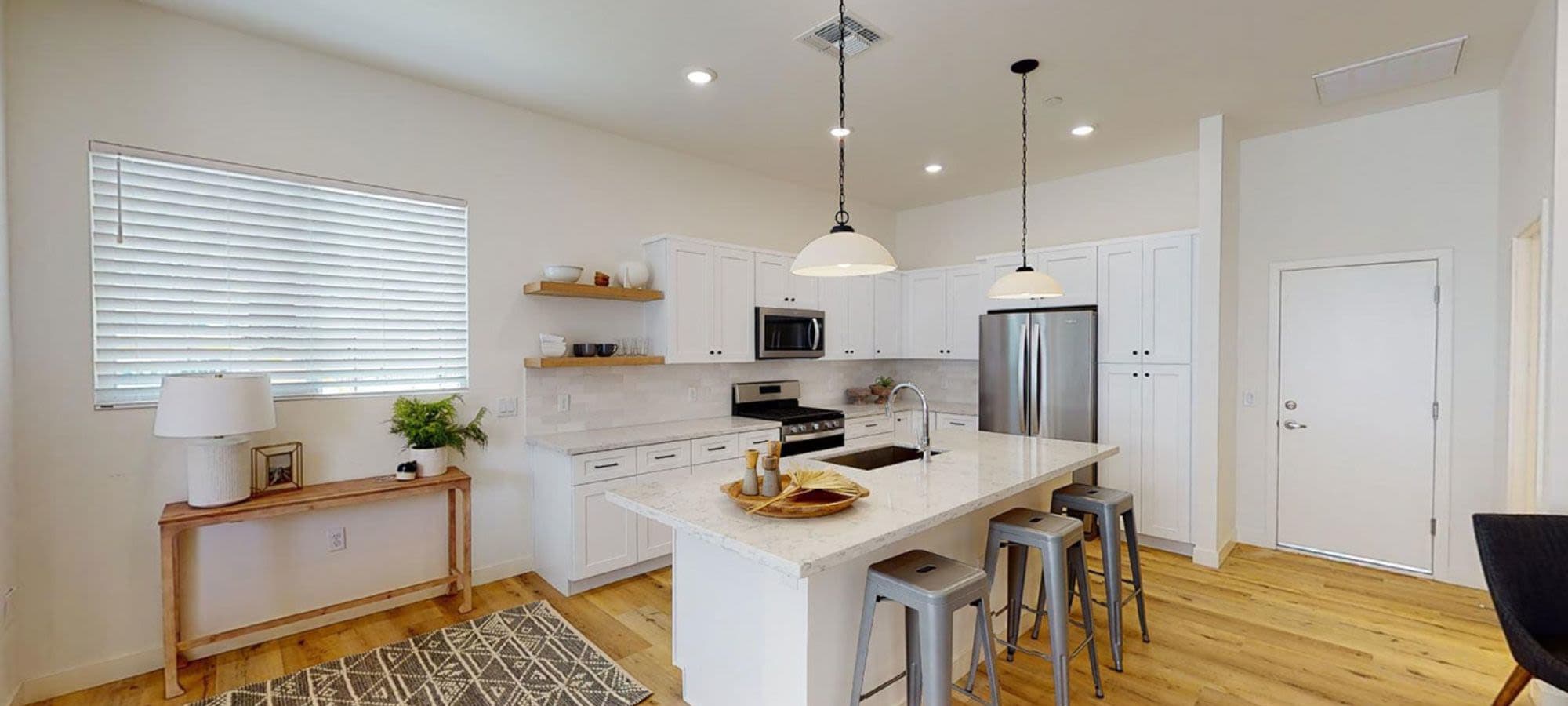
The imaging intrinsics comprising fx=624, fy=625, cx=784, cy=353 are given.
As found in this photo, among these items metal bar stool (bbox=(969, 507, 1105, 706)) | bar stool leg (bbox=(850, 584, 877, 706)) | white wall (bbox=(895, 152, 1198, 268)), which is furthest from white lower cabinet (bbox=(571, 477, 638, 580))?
white wall (bbox=(895, 152, 1198, 268))

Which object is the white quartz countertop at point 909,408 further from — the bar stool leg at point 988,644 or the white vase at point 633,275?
the bar stool leg at point 988,644

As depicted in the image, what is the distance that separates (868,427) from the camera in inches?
205

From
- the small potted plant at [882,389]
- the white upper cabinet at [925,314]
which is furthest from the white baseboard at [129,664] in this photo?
the white upper cabinet at [925,314]

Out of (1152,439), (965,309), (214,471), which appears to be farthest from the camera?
(965,309)

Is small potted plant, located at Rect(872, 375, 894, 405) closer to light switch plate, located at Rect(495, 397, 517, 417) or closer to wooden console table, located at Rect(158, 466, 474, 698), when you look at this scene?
light switch plate, located at Rect(495, 397, 517, 417)

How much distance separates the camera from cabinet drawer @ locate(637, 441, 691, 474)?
3.77 m

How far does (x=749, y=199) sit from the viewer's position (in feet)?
16.8

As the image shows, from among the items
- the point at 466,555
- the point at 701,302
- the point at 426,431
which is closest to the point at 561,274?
the point at 701,302

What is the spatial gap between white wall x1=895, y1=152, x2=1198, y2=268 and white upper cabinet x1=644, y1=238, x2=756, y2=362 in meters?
2.38

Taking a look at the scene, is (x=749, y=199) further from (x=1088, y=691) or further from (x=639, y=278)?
(x=1088, y=691)

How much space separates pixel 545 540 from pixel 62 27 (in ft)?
10.2

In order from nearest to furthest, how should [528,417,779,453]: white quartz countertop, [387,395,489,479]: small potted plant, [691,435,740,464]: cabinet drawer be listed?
[387,395,489,479]: small potted plant → [528,417,779,453]: white quartz countertop → [691,435,740,464]: cabinet drawer

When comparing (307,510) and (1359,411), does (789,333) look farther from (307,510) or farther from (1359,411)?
(1359,411)

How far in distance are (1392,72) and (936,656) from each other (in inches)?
152
